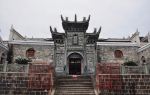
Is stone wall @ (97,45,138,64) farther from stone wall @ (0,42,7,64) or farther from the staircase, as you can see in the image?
stone wall @ (0,42,7,64)

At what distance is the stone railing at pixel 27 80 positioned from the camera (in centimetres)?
1020

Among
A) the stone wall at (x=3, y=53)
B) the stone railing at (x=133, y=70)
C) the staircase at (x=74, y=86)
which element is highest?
the stone wall at (x=3, y=53)

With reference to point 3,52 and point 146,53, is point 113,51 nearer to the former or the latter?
point 146,53

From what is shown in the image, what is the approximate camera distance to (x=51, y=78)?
10383mm

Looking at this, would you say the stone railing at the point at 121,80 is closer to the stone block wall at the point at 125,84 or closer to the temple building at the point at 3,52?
the stone block wall at the point at 125,84

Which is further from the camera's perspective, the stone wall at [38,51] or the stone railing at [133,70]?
the stone wall at [38,51]

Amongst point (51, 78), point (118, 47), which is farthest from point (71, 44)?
point (51, 78)

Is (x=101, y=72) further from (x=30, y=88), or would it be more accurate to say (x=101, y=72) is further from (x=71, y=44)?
(x=71, y=44)

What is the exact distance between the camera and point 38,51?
2153 centimetres

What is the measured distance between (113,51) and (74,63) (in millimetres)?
5780

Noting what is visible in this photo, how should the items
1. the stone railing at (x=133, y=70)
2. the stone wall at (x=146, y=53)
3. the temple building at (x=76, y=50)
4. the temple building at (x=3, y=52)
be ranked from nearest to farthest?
the stone railing at (x=133, y=70), the temple building at (x=76, y=50), the temple building at (x=3, y=52), the stone wall at (x=146, y=53)

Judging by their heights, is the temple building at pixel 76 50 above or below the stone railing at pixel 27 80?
above

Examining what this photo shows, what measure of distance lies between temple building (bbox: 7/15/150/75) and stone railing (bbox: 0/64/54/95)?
5.63 m

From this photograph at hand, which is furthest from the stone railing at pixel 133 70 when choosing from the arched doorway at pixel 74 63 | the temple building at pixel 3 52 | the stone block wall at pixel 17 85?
the temple building at pixel 3 52
